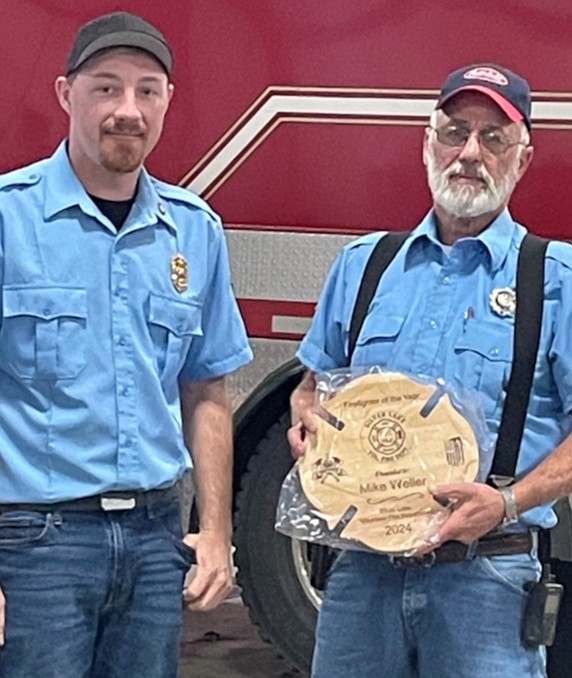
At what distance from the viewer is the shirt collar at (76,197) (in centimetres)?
241

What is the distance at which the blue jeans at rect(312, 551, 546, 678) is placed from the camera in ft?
7.96

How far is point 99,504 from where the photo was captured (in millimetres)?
2398

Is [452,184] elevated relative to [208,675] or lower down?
elevated

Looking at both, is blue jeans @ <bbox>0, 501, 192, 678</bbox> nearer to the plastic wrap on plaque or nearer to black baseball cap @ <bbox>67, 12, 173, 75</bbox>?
the plastic wrap on plaque

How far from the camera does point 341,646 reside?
8.31 ft

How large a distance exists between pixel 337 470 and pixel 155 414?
13.6 inches

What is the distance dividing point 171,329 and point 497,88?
74 cm

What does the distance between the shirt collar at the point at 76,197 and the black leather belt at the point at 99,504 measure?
491 mm

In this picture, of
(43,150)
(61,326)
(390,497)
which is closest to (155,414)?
(61,326)

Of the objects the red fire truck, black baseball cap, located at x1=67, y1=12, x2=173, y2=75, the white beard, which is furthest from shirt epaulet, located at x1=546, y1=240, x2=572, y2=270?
the red fire truck

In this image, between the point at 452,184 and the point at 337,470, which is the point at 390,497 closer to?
the point at 337,470

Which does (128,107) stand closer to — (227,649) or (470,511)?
(470,511)

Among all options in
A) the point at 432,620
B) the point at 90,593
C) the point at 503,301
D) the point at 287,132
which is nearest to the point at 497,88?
the point at 503,301

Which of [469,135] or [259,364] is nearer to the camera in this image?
[469,135]
